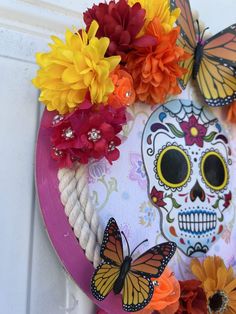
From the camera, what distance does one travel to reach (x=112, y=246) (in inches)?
27.4

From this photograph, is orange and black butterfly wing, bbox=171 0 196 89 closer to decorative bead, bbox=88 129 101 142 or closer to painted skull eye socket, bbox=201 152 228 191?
painted skull eye socket, bbox=201 152 228 191

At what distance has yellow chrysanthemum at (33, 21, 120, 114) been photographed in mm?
709

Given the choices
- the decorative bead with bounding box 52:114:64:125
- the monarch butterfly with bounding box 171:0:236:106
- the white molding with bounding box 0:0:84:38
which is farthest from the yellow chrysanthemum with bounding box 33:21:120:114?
the monarch butterfly with bounding box 171:0:236:106

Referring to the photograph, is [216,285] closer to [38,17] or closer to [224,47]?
[224,47]

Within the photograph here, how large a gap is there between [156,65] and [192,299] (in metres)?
0.37

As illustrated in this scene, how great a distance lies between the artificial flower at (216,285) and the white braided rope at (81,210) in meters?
0.18

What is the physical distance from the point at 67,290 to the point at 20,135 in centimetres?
25

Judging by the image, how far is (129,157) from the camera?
812 millimetres

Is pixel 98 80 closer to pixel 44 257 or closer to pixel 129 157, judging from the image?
pixel 129 157

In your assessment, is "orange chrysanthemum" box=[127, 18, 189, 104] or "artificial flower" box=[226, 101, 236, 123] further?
"artificial flower" box=[226, 101, 236, 123]

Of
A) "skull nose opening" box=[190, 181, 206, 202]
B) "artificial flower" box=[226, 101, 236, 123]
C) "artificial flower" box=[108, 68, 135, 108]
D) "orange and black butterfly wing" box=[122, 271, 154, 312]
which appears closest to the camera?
"orange and black butterfly wing" box=[122, 271, 154, 312]

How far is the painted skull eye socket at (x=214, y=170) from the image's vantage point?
2.92 ft

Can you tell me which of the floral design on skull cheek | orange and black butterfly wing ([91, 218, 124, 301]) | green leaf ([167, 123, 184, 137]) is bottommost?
orange and black butterfly wing ([91, 218, 124, 301])

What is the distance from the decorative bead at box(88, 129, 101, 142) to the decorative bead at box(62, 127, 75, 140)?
0.02 metres
